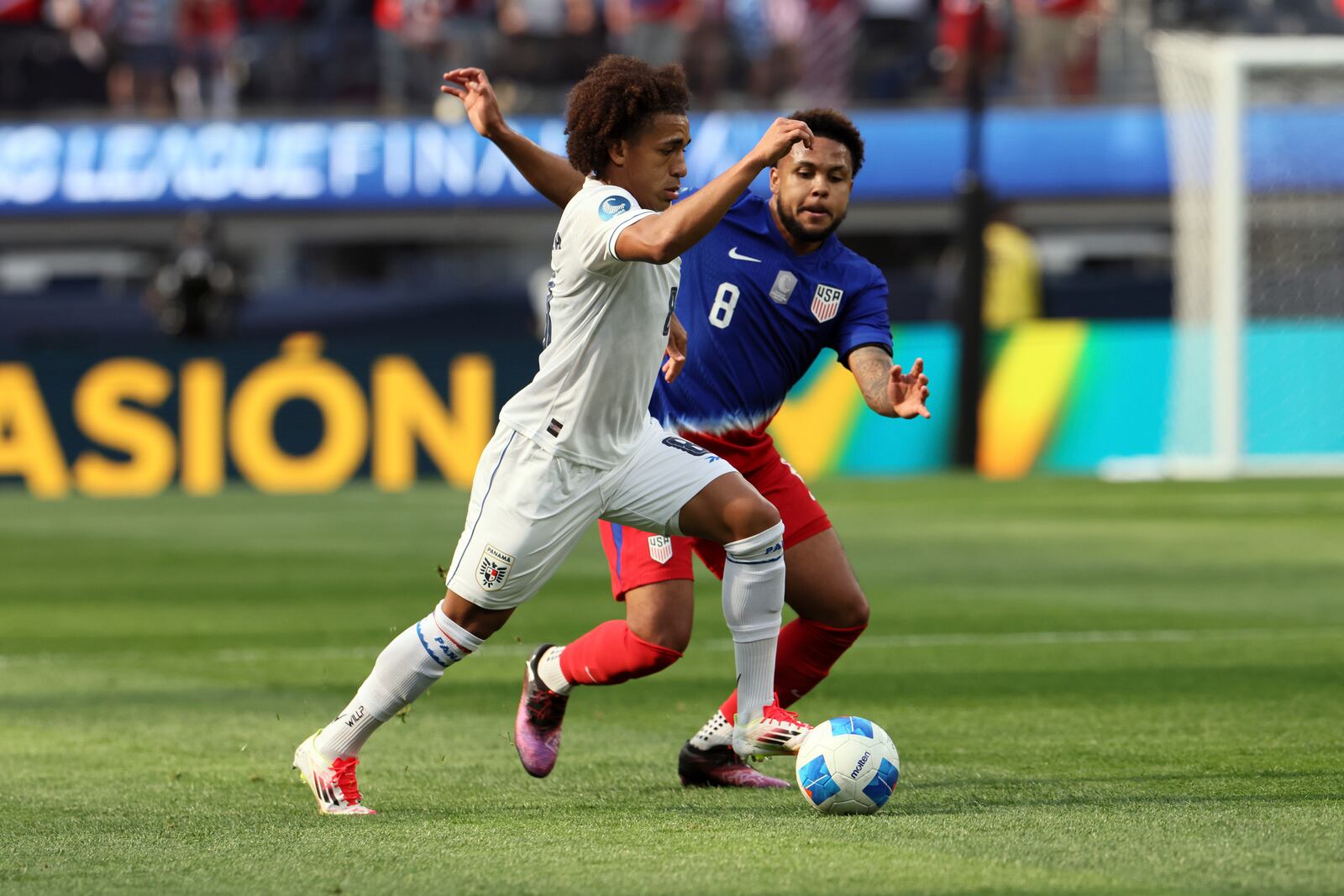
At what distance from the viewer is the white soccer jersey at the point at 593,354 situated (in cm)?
537

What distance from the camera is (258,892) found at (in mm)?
4355

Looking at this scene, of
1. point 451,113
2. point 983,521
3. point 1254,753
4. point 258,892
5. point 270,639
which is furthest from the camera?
point 451,113

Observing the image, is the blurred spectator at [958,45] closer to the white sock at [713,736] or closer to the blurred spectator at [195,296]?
the blurred spectator at [195,296]

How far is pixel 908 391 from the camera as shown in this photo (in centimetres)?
536

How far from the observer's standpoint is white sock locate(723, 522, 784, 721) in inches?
221

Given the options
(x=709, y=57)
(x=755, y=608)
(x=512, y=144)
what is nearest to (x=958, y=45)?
(x=709, y=57)

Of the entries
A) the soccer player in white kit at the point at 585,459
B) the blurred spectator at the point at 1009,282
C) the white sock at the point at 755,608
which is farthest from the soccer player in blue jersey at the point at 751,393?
the blurred spectator at the point at 1009,282

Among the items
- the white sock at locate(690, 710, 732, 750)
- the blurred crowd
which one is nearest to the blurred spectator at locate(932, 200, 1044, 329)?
the blurred crowd

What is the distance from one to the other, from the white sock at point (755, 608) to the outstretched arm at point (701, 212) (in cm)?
94

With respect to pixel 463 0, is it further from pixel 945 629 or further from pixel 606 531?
pixel 606 531

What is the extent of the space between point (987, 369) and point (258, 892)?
16.7 metres

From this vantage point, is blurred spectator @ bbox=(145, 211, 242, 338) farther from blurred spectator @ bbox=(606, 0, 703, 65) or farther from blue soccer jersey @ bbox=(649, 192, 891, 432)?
blue soccer jersey @ bbox=(649, 192, 891, 432)

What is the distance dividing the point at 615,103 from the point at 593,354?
62cm

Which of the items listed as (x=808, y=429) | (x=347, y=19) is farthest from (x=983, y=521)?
(x=347, y=19)
